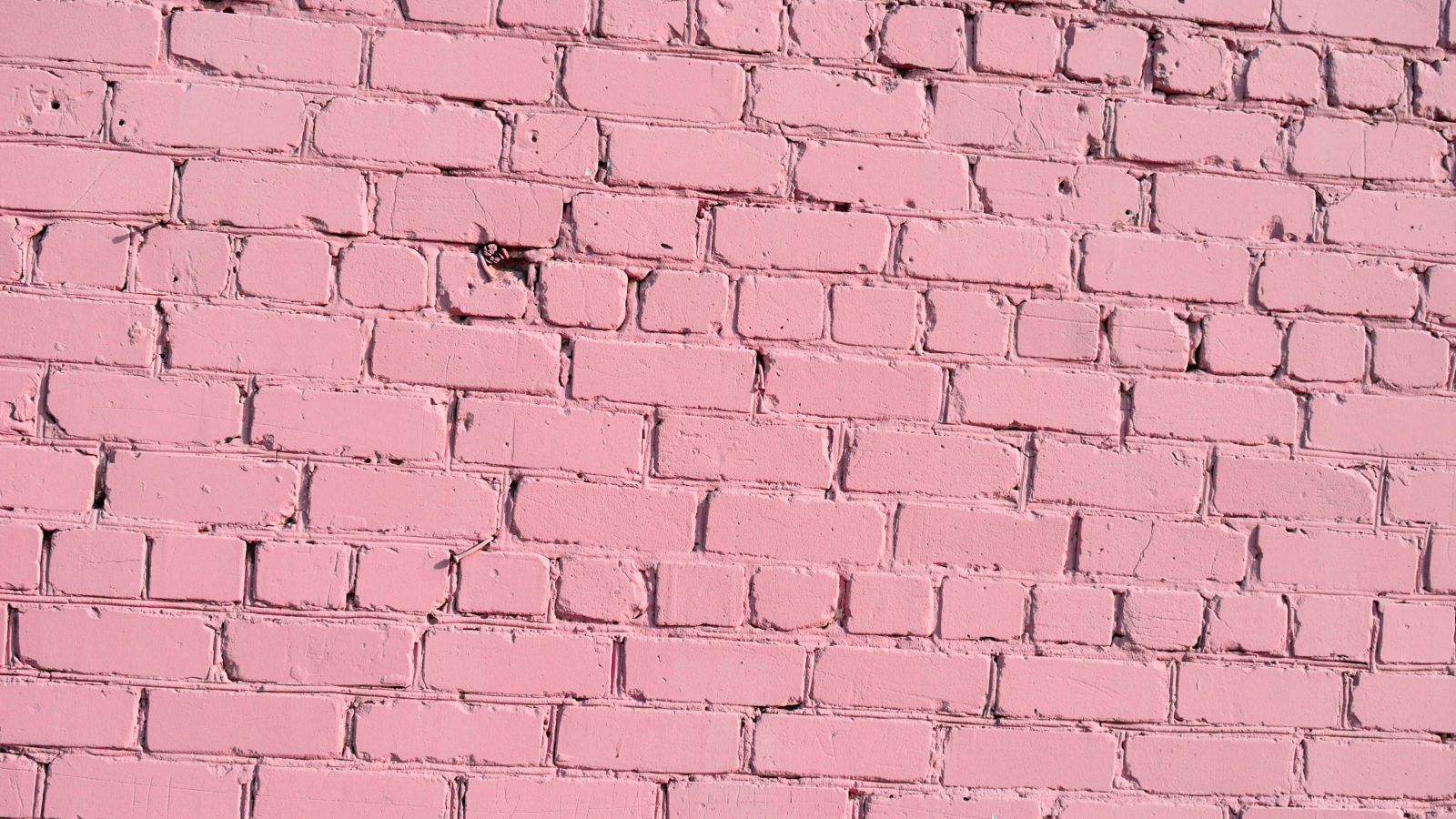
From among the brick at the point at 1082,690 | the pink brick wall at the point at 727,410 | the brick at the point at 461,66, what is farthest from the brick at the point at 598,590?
the brick at the point at 461,66

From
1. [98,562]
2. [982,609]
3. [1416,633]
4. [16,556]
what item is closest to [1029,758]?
[982,609]

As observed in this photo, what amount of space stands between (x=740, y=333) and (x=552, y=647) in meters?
0.50

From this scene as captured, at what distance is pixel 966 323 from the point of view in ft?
4.78

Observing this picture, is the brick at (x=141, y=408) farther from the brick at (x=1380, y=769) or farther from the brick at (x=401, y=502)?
the brick at (x=1380, y=769)

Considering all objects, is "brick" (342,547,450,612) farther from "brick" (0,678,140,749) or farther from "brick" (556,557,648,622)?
"brick" (0,678,140,749)

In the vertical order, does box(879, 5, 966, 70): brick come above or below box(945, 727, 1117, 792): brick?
above

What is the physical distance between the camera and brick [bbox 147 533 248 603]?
1.38 metres

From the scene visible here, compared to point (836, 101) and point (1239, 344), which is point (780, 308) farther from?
point (1239, 344)

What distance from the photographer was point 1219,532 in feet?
4.83

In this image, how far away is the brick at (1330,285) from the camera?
149cm

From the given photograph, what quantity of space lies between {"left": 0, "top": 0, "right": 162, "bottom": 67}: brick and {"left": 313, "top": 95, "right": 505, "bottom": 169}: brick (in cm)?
→ 26

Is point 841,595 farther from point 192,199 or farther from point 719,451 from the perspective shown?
point 192,199

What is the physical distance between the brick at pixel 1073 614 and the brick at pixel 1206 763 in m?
0.16

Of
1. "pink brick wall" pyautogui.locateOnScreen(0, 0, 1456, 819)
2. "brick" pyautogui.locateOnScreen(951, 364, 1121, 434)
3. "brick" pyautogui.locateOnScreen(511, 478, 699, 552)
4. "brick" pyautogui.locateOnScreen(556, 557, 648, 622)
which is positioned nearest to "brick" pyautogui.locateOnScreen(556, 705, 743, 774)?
"pink brick wall" pyautogui.locateOnScreen(0, 0, 1456, 819)
